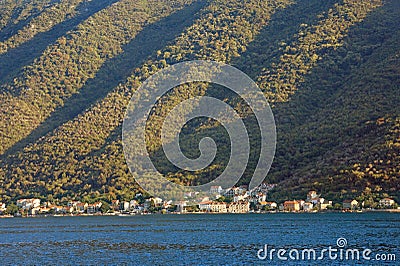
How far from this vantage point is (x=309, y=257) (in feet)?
129

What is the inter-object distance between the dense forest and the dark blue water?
42.1ft

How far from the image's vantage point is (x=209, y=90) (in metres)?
117

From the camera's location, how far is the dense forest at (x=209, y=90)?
275ft

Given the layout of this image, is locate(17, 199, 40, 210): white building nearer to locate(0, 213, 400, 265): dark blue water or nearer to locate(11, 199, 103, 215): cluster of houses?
locate(11, 199, 103, 215): cluster of houses

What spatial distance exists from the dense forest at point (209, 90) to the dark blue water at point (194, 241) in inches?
506

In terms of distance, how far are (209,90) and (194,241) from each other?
2648 inches

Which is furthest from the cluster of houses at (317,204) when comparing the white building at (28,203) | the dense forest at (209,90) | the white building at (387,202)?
the white building at (28,203)

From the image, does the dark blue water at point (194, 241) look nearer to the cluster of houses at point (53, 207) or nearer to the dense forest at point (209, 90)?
the dense forest at point (209, 90)

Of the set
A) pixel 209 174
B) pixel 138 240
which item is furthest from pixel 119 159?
pixel 138 240

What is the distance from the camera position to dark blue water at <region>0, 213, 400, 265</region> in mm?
40969

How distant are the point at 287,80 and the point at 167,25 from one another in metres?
51.2

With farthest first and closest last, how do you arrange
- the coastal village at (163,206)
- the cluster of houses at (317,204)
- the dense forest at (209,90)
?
the coastal village at (163,206) → the dense forest at (209,90) → the cluster of houses at (317,204)

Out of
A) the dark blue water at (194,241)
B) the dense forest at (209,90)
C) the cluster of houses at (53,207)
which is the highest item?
the dense forest at (209,90)

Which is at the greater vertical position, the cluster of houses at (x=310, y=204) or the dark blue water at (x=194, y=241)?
the cluster of houses at (x=310, y=204)
